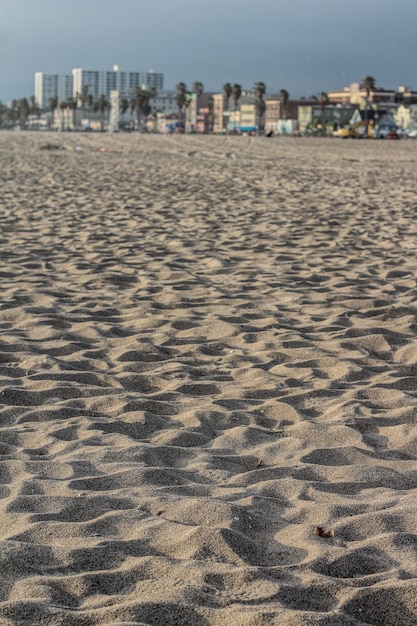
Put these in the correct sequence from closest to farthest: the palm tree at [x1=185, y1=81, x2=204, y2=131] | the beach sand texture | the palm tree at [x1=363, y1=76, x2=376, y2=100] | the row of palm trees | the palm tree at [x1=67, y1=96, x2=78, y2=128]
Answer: the beach sand texture, the palm tree at [x1=363, y1=76, x2=376, y2=100], the row of palm trees, the palm tree at [x1=185, y1=81, x2=204, y2=131], the palm tree at [x1=67, y1=96, x2=78, y2=128]

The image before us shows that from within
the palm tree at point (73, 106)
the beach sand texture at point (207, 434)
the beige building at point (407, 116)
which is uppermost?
the palm tree at point (73, 106)

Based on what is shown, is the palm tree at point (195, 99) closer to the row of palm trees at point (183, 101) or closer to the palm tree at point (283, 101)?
the row of palm trees at point (183, 101)

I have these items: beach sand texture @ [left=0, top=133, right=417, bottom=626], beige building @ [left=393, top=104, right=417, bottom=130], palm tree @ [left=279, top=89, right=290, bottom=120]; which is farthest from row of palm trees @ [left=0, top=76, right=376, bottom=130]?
beach sand texture @ [left=0, top=133, right=417, bottom=626]

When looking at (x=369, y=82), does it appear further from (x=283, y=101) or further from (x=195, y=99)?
(x=195, y=99)

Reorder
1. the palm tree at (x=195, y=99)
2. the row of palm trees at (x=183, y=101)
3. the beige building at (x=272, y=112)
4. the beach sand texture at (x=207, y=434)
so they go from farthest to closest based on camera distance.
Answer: the palm tree at (x=195, y=99)
the beige building at (x=272, y=112)
the row of palm trees at (x=183, y=101)
the beach sand texture at (x=207, y=434)

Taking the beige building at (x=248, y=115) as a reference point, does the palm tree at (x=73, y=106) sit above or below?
above

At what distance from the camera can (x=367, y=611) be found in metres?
2.36

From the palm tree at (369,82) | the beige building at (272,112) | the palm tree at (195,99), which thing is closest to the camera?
the palm tree at (369,82)

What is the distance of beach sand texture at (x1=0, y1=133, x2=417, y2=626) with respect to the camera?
2459 mm

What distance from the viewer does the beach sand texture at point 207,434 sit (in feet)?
8.07

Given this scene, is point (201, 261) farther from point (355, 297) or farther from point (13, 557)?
point (13, 557)

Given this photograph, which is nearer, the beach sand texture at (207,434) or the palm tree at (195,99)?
the beach sand texture at (207,434)

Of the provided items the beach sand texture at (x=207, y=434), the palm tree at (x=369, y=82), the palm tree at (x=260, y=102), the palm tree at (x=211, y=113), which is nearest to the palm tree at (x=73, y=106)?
the palm tree at (x=211, y=113)

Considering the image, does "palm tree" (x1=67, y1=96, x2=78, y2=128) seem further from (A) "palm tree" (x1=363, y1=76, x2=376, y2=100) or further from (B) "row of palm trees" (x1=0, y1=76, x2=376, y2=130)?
(A) "palm tree" (x1=363, y1=76, x2=376, y2=100)
